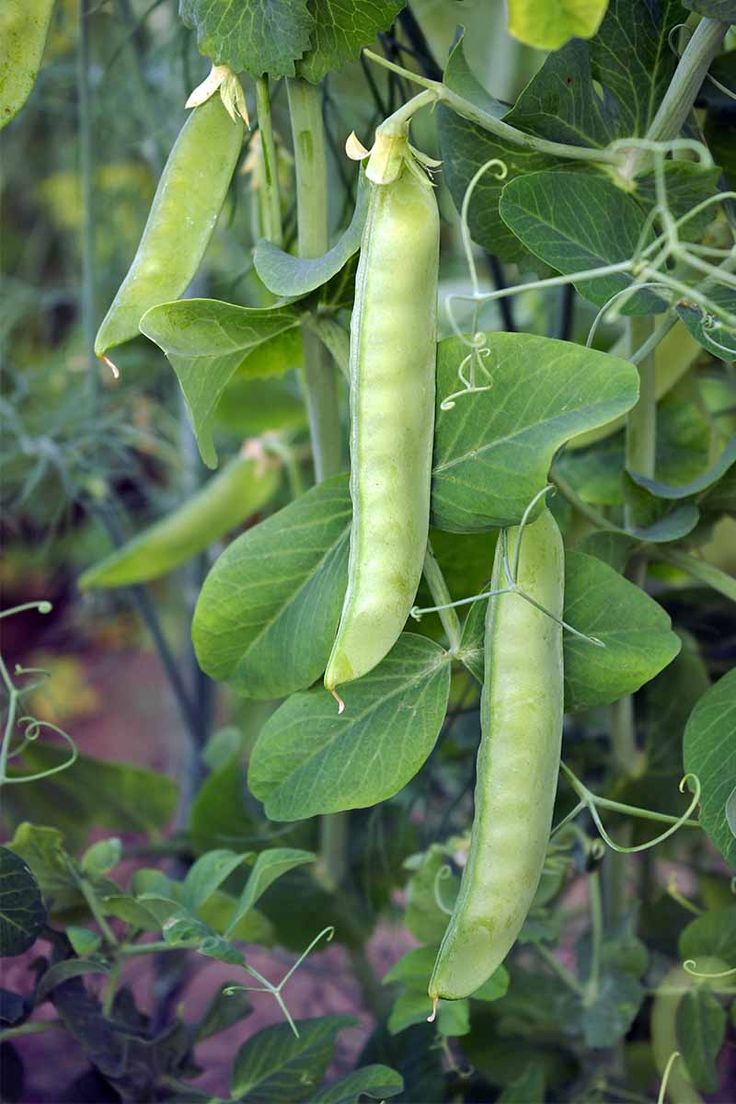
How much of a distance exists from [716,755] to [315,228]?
0.99 ft

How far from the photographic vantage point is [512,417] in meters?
0.41

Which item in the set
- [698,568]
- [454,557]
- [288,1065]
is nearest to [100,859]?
[288,1065]

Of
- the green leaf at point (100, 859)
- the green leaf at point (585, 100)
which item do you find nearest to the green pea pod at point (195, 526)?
the green leaf at point (100, 859)

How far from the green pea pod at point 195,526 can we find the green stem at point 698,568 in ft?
1.07

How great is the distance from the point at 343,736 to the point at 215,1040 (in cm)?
55

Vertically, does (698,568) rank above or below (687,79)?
below

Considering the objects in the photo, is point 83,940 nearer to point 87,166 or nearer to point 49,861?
point 49,861

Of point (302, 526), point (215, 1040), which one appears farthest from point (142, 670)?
point (302, 526)

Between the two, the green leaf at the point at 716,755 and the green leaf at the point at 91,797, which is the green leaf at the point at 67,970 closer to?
the green leaf at the point at 91,797

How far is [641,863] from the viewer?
780mm

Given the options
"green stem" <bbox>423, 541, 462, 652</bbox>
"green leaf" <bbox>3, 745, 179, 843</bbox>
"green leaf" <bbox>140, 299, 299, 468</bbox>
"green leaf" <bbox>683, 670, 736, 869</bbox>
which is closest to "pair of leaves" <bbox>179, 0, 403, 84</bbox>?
"green leaf" <bbox>140, 299, 299, 468</bbox>

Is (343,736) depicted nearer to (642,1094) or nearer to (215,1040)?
(642,1094)

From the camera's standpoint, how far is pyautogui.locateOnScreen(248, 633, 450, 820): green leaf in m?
0.45

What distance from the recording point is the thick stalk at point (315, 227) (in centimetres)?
47
